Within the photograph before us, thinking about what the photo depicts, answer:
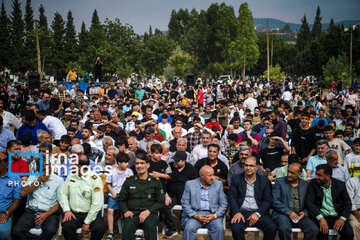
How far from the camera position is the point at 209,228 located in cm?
498

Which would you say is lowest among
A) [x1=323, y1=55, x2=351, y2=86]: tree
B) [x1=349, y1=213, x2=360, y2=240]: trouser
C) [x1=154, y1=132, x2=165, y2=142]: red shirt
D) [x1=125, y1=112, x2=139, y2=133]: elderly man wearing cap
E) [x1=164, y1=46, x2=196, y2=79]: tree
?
[x1=349, y1=213, x2=360, y2=240]: trouser

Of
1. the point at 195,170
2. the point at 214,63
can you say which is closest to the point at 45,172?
the point at 195,170

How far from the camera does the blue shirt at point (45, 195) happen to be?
5117mm

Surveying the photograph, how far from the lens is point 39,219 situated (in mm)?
5000

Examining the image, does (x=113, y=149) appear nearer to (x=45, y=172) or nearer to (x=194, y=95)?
(x=45, y=172)

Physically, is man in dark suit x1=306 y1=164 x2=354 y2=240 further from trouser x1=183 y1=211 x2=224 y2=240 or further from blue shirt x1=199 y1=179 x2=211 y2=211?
blue shirt x1=199 y1=179 x2=211 y2=211

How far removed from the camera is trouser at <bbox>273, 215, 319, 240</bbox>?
4840 mm

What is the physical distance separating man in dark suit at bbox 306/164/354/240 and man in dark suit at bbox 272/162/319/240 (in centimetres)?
11

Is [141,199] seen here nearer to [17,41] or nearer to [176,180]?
[176,180]

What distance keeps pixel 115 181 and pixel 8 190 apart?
1.69 metres

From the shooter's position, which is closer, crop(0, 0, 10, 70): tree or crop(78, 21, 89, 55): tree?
crop(0, 0, 10, 70): tree

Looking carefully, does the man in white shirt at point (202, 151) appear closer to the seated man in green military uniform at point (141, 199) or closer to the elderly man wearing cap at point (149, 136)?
the elderly man wearing cap at point (149, 136)

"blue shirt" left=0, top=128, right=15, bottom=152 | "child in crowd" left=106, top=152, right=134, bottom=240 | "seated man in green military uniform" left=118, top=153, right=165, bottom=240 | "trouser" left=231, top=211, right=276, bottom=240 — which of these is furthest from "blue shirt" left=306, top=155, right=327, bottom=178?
"blue shirt" left=0, top=128, right=15, bottom=152

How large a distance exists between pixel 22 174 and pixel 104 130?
2.79m
